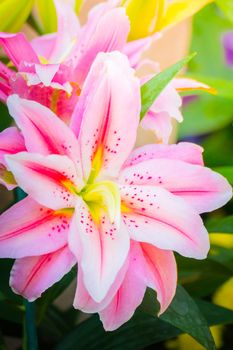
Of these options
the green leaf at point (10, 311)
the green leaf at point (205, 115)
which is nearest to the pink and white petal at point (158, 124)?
the green leaf at point (10, 311)

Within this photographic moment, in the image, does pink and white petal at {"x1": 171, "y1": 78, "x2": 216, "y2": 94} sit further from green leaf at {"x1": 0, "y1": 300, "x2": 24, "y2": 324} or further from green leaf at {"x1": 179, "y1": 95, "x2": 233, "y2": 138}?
green leaf at {"x1": 179, "y1": 95, "x2": 233, "y2": 138}

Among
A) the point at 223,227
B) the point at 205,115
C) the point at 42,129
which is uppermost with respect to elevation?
the point at 42,129

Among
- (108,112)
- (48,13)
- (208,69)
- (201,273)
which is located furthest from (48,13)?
(208,69)

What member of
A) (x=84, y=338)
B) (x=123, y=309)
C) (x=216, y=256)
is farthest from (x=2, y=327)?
(x=123, y=309)

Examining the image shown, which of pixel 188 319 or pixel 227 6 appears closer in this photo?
pixel 188 319

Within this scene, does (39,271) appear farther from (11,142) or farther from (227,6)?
(227,6)

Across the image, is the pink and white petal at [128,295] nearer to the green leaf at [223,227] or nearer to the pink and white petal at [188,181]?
the pink and white petal at [188,181]

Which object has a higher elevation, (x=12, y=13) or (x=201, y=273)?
(x=12, y=13)
